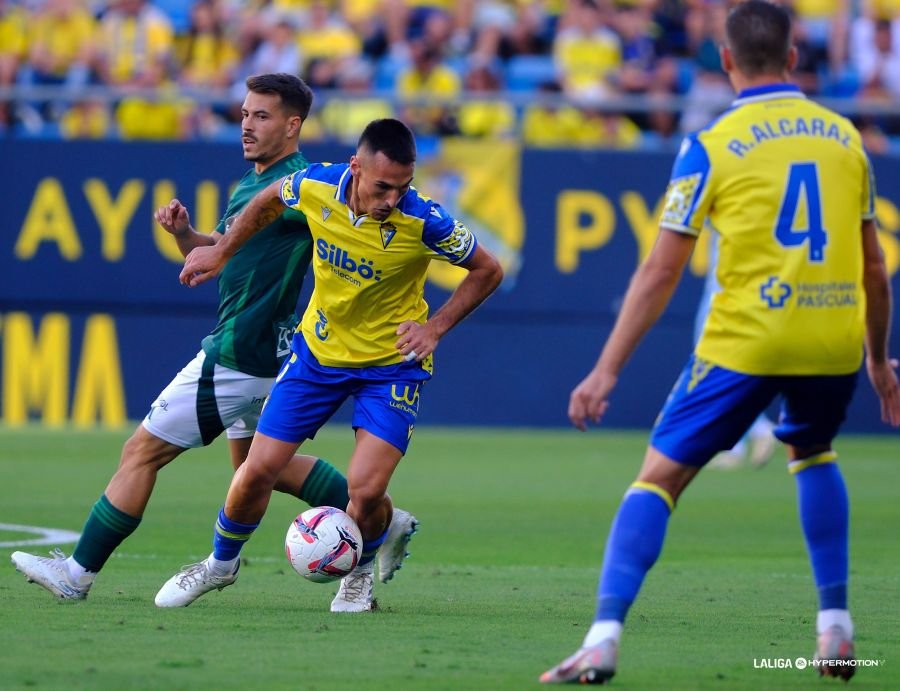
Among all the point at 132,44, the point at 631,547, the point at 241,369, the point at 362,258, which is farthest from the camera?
the point at 132,44

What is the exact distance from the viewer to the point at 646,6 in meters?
21.2

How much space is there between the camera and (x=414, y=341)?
6.92 m

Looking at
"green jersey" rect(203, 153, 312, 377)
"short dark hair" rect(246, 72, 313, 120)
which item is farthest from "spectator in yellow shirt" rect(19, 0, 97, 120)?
"green jersey" rect(203, 153, 312, 377)

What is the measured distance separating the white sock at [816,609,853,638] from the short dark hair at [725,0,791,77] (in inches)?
71.4

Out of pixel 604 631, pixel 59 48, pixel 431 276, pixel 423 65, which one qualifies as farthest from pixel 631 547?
pixel 59 48

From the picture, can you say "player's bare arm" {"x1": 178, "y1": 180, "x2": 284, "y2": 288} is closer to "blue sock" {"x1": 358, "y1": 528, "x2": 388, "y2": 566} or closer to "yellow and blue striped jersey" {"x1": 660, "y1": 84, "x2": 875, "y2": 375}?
"blue sock" {"x1": 358, "y1": 528, "x2": 388, "y2": 566}

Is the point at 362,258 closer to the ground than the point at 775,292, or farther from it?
closer to the ground

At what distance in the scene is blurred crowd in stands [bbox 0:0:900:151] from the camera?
18500mm

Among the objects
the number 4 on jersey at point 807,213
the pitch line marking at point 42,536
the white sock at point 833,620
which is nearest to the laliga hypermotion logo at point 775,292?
the number 4 on jersey at point 807,213

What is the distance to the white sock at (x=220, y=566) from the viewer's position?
704 cm

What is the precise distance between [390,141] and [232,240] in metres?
0.87

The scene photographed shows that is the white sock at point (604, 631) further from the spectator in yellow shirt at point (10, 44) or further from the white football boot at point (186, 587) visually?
the spectator in yellow shirt at point (10, 44)

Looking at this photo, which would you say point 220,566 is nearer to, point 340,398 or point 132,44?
point 340,398

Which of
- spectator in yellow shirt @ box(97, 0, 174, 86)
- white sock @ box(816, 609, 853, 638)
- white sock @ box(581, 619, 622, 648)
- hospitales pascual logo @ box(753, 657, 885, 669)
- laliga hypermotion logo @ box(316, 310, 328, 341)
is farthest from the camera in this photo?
spectator in yellow shirt @ box(97, 0, 174, 86)
